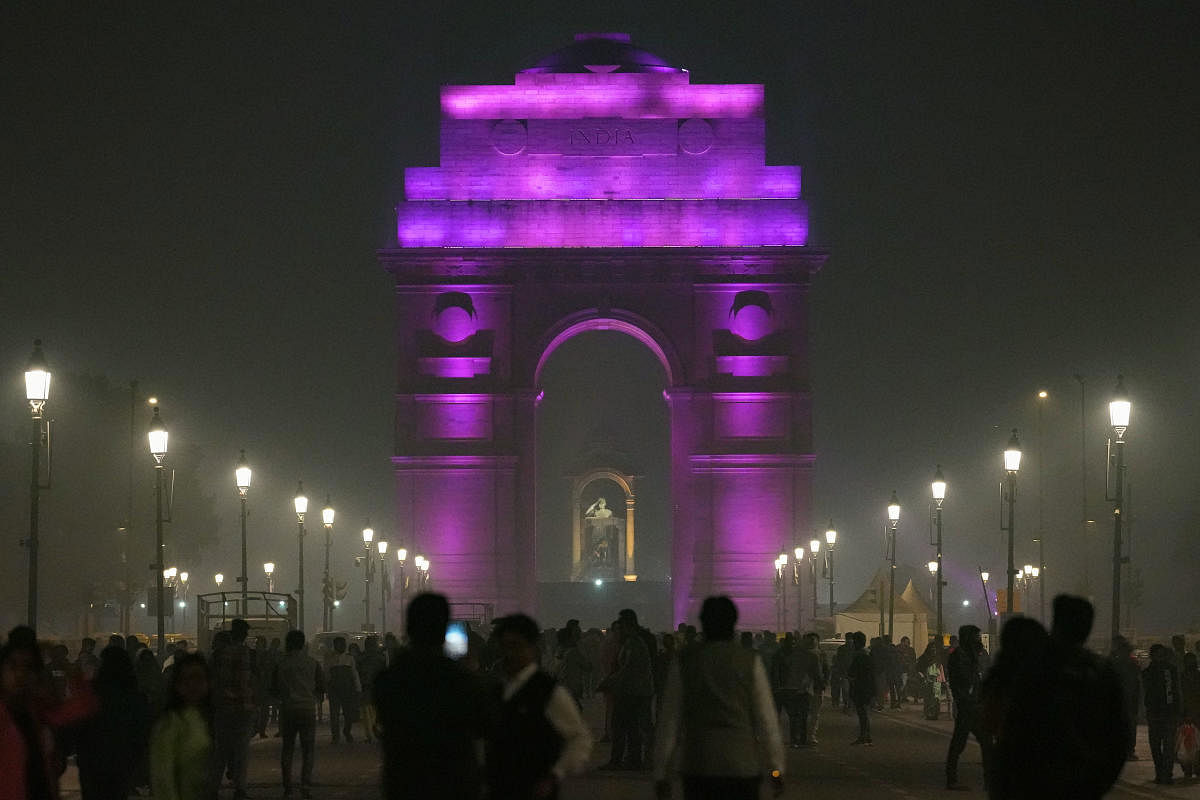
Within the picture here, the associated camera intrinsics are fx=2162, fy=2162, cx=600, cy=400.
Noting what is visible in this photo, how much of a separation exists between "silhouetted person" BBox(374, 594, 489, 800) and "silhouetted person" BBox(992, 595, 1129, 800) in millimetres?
2796

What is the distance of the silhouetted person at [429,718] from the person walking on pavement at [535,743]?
0.14 meters

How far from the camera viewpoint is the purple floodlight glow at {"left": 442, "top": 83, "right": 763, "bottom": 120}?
73.6m

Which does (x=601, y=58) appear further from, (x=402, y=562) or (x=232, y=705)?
(x=232, y=705)

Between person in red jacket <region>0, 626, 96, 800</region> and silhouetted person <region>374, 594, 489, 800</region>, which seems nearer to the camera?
→ silhouetted person <region>374, 594, 489, 800</region>

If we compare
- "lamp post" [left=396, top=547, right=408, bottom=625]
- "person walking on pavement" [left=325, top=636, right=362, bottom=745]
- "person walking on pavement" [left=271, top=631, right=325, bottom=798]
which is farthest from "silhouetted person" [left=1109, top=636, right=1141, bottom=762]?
"lamp post" [left=396, top=547, right=408, bottom=625]

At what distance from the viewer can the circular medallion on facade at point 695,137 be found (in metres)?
73.2

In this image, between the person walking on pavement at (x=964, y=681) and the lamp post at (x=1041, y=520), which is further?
the lamp post at (x=1041, y=520)

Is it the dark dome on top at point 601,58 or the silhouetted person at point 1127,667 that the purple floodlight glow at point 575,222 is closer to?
the dark dome on top at point 601,58

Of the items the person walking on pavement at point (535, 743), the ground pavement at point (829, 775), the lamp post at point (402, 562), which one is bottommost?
the ground pavement at point (829, 775)

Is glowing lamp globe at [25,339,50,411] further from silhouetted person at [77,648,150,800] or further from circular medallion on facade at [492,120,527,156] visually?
circular medallion on facade at [492,120,527,156]

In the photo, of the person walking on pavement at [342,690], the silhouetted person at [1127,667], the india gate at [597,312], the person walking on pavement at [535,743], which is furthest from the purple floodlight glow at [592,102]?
the person walking on pavement at [535,743]

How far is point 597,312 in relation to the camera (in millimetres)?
72812

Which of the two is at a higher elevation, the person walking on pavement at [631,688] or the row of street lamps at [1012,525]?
the row of street lamps at [1012,525]

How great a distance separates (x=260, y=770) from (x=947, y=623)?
85267 millimetres
